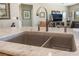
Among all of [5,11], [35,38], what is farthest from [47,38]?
[5,11]

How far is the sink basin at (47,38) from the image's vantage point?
5.91ft

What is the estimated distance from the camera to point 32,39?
Answer: 208cm

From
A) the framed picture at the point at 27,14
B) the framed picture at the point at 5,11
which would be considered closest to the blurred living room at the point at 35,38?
the framed picture at the point at 5,11

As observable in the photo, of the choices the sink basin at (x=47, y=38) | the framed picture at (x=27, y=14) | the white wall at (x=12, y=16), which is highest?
the framed picture at (x=27, y=14)

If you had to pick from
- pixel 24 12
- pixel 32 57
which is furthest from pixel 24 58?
pixel 24 12

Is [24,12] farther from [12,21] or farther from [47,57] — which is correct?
[47,57]

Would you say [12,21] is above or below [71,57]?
above

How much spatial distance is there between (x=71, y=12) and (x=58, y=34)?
7.79 m

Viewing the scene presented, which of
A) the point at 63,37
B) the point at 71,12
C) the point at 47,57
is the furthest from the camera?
the point at 71,12

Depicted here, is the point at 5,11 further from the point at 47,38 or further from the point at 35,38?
the point at 47,38

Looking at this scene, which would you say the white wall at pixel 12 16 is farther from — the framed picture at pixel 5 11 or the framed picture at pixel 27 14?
the framed picture at pixel 27 14

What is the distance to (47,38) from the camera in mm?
1982

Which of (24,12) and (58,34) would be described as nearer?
(58,34)

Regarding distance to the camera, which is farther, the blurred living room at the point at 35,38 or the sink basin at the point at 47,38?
the sink basin at the point at 47,38
